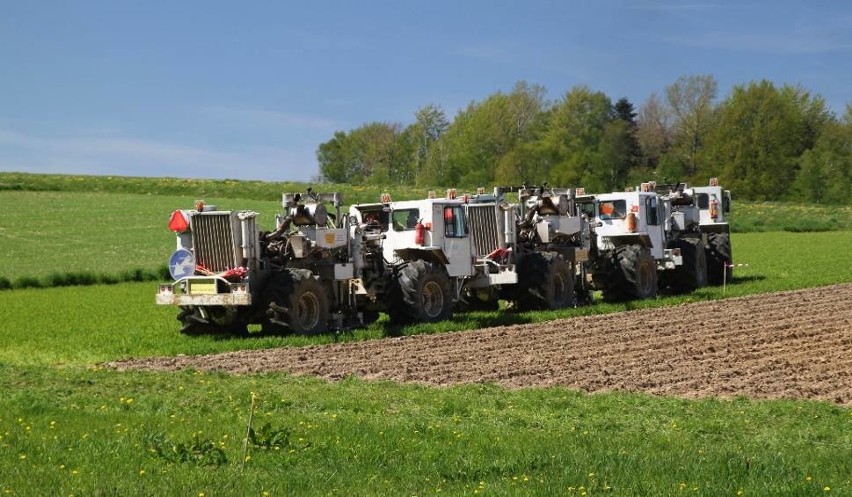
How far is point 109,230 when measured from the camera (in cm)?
5422

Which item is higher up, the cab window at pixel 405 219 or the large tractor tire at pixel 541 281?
the cab window at pixel 405 219

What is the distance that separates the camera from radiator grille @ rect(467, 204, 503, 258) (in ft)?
89.1

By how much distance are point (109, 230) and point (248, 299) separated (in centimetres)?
3467

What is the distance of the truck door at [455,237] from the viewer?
25.2 meters

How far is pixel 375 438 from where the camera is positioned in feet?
36.9

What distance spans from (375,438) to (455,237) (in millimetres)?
14356

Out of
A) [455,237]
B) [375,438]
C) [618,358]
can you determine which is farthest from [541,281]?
[375,438]

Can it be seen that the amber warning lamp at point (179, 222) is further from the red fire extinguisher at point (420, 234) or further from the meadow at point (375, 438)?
the red fire extinguisher at point (420, 234)

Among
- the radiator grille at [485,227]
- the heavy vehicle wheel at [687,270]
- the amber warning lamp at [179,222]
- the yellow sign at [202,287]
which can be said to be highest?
the amber warning lamp at [179,222]

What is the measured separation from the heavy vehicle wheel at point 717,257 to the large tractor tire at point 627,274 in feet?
21.3

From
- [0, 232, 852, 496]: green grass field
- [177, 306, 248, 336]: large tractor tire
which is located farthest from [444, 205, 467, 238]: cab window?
[0, 232, 852, 496]: green grass field

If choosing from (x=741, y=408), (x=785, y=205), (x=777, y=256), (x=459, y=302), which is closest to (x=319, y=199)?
(x=459, y=302)

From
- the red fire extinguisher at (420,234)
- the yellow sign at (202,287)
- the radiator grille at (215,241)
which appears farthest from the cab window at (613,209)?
the yellow sign at (202,287)

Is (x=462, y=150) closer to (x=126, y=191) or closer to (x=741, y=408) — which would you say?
(x=126, y=191)
